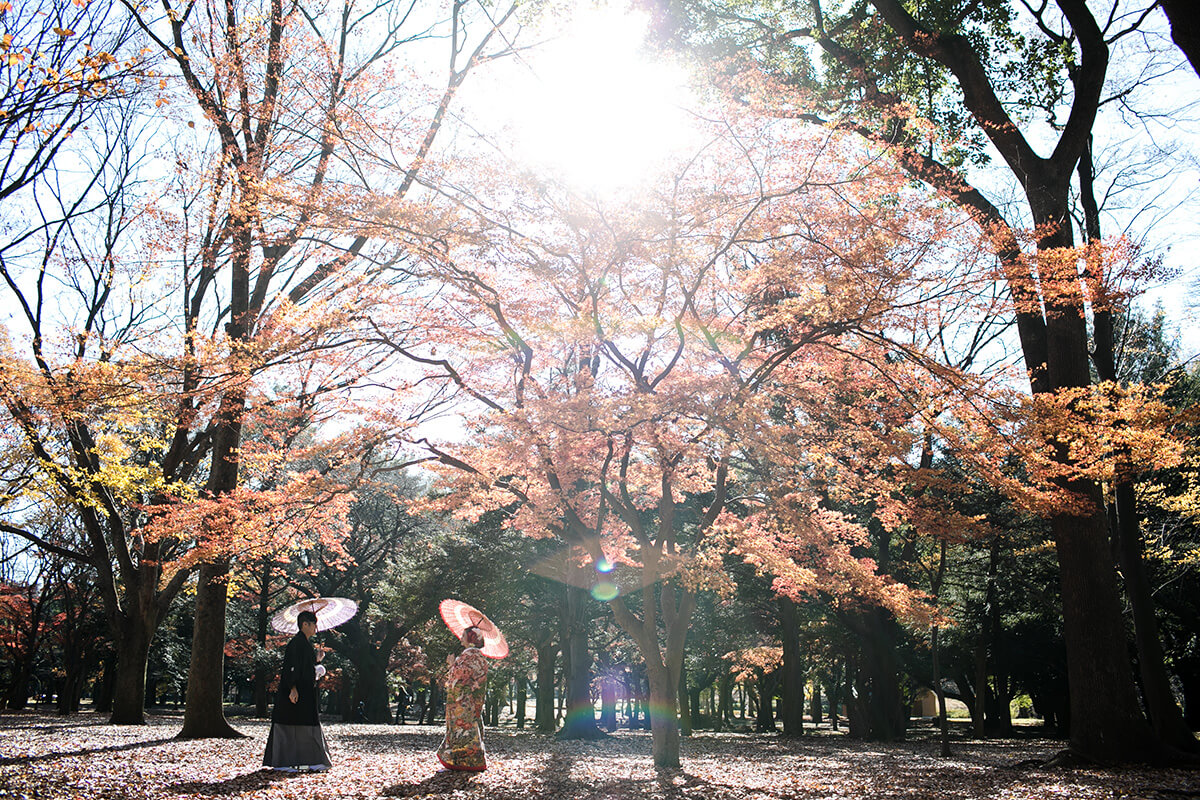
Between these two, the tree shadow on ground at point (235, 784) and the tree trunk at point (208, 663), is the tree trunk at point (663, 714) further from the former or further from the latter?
the tree trunk at point (208, 663)

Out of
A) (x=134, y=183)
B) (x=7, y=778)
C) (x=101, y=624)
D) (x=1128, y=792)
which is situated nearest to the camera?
(x=7, y=778)

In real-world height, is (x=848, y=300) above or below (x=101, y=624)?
above

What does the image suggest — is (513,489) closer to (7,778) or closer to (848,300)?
(848,300)

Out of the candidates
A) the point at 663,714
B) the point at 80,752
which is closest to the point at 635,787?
the point at 663,714

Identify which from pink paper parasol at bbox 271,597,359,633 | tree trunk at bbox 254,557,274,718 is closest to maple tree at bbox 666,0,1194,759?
pink paper parasol at bbox 271,597,359,633

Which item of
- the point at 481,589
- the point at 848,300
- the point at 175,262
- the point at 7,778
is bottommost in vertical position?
the point at 7,778

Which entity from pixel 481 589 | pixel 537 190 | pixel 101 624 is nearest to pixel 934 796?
pixel 537 190

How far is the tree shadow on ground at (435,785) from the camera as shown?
6.86m

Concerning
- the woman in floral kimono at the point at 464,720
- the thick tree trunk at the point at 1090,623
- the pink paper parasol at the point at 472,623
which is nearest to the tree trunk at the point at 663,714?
the pink paper parasol at the point at 472,623

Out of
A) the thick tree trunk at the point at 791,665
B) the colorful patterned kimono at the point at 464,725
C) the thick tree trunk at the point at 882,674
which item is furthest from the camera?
the thick tree trunk at the point at 791,665

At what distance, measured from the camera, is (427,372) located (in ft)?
35.9

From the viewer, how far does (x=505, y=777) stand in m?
8.54

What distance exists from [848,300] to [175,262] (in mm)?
14170

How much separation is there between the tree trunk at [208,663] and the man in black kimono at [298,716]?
4.10m
